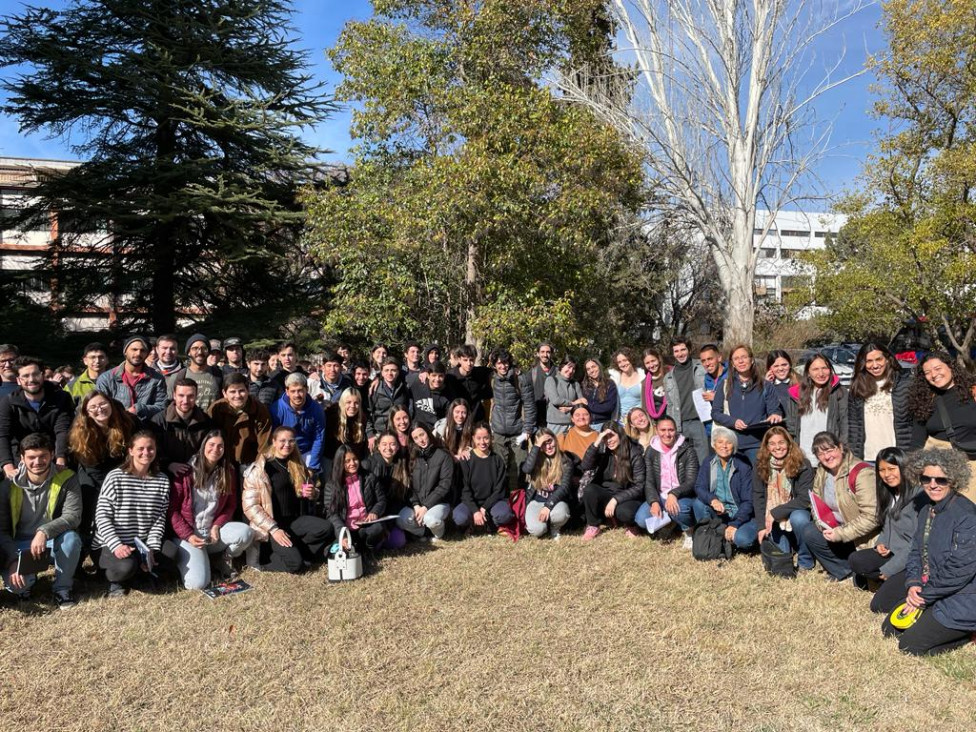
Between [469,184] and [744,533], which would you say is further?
[469,184]

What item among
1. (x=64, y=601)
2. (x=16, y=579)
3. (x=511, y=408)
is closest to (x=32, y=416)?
(x=16, y=579)

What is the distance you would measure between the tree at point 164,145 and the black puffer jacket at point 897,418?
447 inches

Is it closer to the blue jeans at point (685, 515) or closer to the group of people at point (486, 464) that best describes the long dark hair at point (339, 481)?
the group of people at point (486, 464)

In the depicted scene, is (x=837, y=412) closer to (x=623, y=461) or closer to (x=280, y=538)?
(x=623, y=461)

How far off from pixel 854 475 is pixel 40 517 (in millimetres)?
5804

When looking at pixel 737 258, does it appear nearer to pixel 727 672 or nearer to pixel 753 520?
pixel 753 520

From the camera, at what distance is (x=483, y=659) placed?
4.06m

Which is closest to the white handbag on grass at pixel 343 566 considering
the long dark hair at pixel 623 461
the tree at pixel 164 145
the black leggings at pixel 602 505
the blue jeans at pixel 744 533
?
the black leggings at pixel 602 505

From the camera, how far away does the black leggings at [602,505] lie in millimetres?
6434

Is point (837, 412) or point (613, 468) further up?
point (837, 412)

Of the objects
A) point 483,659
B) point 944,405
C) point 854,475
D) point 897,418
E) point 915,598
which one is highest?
point 944,405

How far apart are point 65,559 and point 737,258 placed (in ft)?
49.5

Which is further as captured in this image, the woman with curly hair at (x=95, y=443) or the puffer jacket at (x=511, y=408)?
the puffer jacket at (x=511, y=408)

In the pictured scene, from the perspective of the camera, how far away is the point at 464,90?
1095 centimetres
